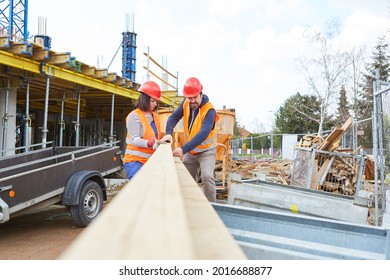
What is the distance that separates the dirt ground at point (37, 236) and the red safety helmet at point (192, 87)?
3.01m

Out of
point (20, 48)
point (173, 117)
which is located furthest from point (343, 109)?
point (173, 117)

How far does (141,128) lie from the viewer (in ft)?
15.2

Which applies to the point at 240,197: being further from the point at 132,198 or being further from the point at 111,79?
the point at 111,79

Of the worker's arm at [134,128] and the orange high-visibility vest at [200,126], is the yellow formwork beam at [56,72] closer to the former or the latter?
the worker's arm at [134,128]

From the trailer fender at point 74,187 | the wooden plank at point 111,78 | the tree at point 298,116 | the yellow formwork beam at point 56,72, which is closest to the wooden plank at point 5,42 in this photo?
the yellow formwork beam at point 56,72

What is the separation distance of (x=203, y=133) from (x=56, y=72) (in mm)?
6042

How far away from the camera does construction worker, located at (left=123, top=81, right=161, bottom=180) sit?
4.56 m

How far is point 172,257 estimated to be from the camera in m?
0.77

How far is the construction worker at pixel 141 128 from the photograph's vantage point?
180 inches

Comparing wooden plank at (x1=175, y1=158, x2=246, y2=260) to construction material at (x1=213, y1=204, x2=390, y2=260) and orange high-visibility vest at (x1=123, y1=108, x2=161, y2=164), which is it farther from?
orange high-visibility vest at (x1=123, y1=108, x2=161, y2=164)

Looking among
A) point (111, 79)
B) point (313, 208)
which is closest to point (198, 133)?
point (313, 208)

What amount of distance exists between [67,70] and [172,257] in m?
9.57

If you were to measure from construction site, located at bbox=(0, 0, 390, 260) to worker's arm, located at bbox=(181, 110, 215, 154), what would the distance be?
1.61 feet

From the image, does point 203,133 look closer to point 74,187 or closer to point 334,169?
point 74,187
